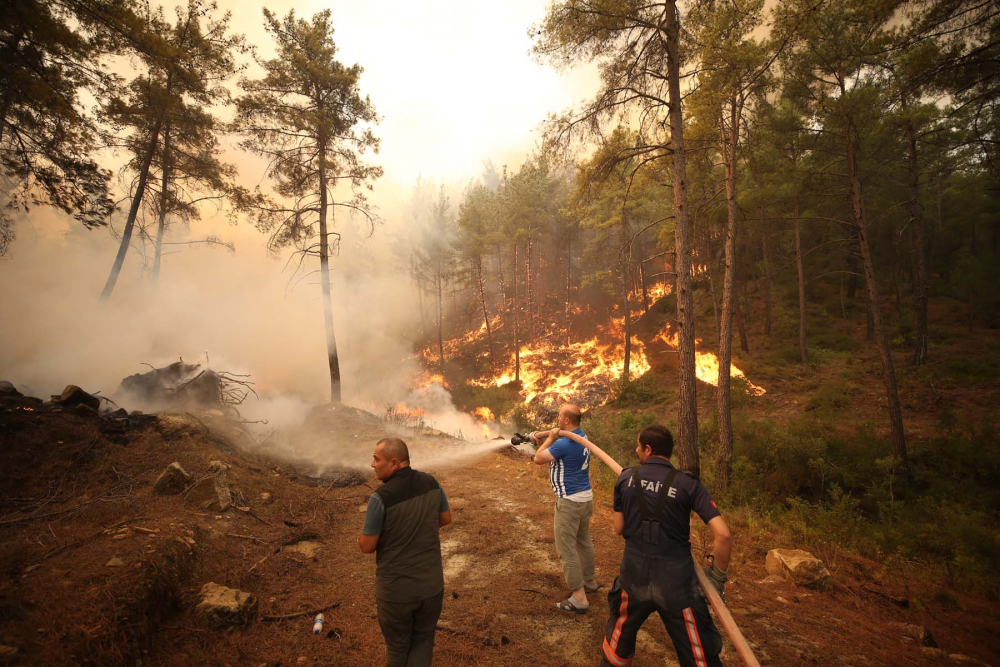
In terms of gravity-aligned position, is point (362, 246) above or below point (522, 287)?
above

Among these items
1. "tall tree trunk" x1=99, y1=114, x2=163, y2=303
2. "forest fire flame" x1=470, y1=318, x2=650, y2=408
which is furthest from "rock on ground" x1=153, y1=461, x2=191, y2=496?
"forest fire flame" x1=470, y1=318, x2=650, y2=408

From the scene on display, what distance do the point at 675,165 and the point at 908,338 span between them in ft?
72.7

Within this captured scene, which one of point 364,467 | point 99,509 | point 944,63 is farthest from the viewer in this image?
point 364,467

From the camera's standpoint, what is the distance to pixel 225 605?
4.02m

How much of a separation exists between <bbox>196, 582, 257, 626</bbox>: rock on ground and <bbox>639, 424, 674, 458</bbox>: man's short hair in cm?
451

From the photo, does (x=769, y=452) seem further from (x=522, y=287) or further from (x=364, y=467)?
(x=522, y=287)

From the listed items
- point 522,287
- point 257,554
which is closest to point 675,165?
point 257,554

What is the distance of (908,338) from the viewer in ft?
66.9

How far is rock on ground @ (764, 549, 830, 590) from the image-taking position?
5.22 meters

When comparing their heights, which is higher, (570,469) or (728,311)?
(728,311)

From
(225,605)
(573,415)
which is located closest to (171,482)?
(225,605)

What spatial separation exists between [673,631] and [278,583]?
15.5 ft

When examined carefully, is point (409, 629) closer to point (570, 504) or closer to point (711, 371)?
point (570, 504)

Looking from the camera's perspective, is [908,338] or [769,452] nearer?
[769,452]
